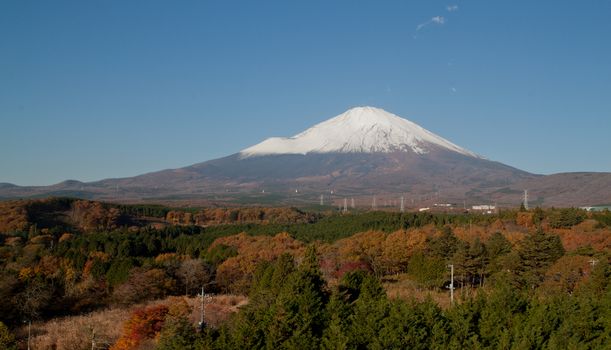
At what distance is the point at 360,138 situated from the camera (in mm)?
166625

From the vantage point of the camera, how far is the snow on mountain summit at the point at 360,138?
161 m

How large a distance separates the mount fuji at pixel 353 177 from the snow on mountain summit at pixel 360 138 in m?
0.31

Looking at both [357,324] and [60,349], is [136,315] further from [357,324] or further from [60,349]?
[357,324]

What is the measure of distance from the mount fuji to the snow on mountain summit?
0.31 meters

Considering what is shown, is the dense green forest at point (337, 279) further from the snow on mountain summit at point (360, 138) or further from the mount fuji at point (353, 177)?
the snow on mountain summit at point (360, 138)

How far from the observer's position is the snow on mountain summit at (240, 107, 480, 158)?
160625 millimetres

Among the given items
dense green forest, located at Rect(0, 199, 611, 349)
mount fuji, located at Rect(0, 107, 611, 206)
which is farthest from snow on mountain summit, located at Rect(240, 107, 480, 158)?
dense green forest, located at Rect(0, 199, 611, 349)

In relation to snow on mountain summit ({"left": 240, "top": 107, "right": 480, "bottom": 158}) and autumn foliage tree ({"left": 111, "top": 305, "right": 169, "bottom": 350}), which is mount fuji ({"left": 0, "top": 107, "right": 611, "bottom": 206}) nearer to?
snow on mountain summit ({"left": 240, "top": 107, "right": 480, "bottom": 158})

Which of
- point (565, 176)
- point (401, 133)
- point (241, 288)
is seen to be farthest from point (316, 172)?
point (241, 288)

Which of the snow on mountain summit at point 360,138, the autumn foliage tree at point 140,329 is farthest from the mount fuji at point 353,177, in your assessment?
the autumn foliage tree at point 140,329

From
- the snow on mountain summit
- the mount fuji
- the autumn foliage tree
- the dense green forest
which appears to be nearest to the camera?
the dense green forest

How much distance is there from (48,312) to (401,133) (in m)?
149

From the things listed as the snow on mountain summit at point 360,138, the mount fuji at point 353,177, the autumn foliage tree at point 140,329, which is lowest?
the autumn foliage tree at point 140,329

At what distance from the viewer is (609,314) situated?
1427 cm
